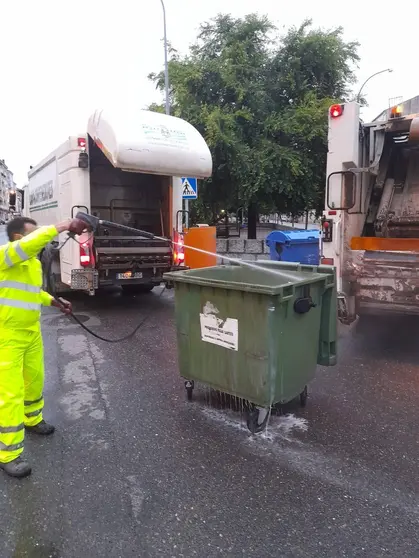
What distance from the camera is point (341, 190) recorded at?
515 centimetres

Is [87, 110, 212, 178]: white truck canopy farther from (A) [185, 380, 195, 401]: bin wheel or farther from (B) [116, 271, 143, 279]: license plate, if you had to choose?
(A) [185, 380, 195, 401]: bin wheel

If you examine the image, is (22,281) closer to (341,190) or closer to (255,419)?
(255,419)

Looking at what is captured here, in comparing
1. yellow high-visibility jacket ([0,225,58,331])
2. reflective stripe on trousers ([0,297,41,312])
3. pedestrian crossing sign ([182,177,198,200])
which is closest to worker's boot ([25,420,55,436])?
yellow high-visibility jacket ([0,225,58,331])

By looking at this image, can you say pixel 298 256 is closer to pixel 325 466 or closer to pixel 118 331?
pixel 118 331

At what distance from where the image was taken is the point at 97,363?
15.6 ft

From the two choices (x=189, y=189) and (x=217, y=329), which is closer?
(x=217, y=329)

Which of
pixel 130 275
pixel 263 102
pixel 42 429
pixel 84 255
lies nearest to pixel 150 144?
pixel 84 255

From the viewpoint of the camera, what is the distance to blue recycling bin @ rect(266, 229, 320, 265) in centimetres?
880

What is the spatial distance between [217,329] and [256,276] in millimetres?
651

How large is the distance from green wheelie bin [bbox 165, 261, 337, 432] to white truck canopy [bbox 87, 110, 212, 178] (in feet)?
8.77

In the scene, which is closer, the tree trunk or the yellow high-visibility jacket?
Answer: the yellow high-visibility jacket

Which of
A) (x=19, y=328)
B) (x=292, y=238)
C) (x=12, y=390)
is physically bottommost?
(x=12, y=390)

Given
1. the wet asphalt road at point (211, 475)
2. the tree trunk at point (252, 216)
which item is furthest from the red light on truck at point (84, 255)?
the tree trunk at point (252, 216)

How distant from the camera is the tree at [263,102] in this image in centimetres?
1325
